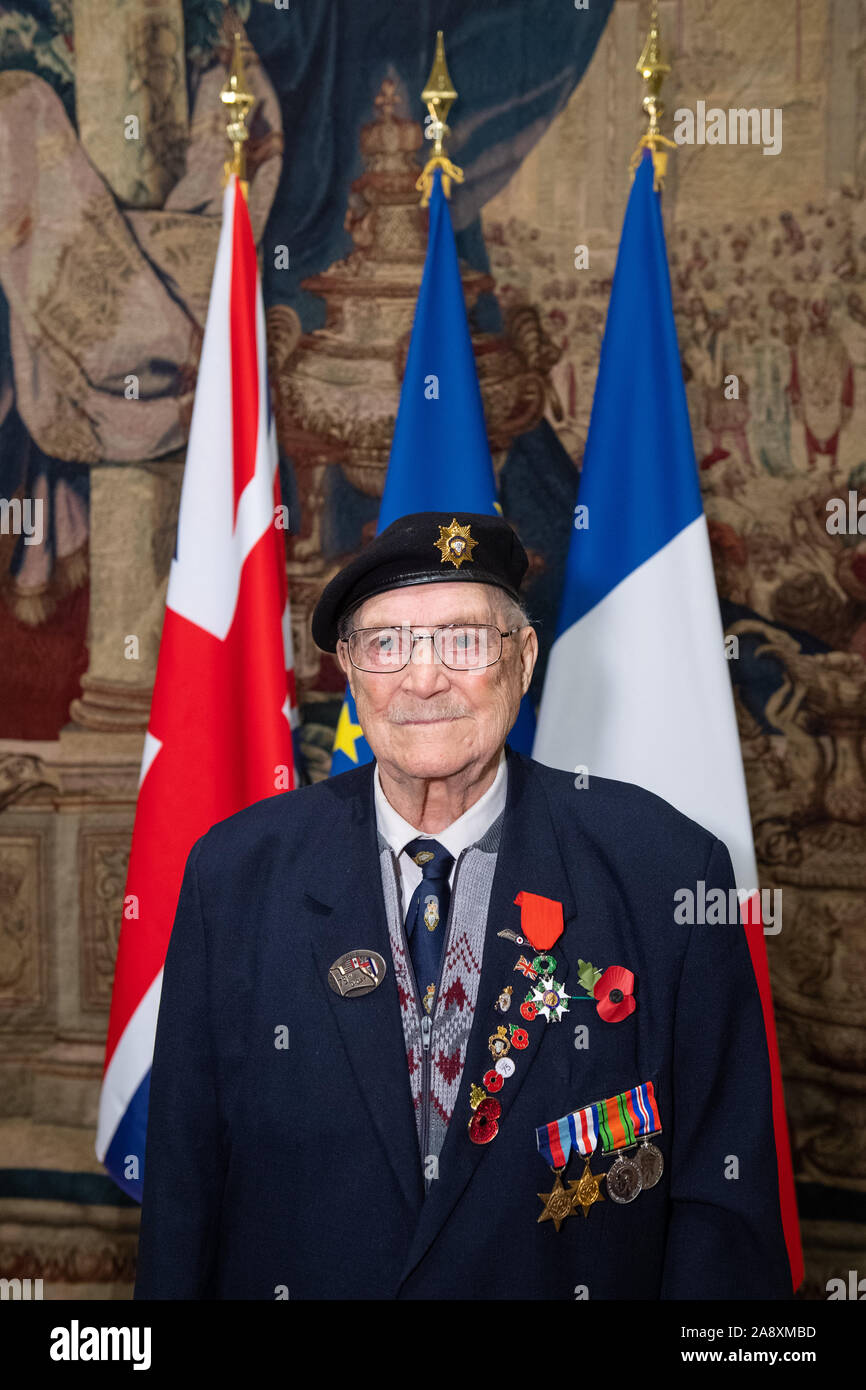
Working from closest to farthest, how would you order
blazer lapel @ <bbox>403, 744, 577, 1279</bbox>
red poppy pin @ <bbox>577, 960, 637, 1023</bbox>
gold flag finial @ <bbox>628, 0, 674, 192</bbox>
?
blazer lapel @ <bbox>403, 744, 577, 1279</bbox>, red poppy pin @ <bbox>577, 960, 637, 1023</bbox>, gold flag finial @ <bbox>628, 0, 674, 192</bbox>

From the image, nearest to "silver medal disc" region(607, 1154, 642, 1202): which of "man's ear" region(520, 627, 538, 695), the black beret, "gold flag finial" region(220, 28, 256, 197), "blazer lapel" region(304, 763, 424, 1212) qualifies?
"blazer lapel" region(304, 763, 424, 1212)

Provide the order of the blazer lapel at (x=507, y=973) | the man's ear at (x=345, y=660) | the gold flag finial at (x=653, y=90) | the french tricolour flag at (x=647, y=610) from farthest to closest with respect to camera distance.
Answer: the gold flag finial at (x=653, y=90), the french tricolour flag at (x=647, y=610), the man's ear at (x=345, y=660), the blazer lapel at (x=507, y=973)

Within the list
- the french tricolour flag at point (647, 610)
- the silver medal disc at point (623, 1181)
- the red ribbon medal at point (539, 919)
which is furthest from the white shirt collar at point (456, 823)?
the french tricolour flag at point (647, 610)

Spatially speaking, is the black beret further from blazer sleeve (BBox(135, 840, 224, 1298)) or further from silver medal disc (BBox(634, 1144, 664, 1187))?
silver medal disc (BBox(634, 1144, 664, 1187))

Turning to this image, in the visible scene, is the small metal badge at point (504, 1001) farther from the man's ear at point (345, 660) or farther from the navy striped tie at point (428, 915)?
the man's ear at point (345, 660)

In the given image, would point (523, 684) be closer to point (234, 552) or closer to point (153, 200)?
point (234, 552)

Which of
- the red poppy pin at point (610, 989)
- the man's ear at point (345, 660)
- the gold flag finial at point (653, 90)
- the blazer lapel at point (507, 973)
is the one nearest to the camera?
the blazer lapel at point (507, 973)

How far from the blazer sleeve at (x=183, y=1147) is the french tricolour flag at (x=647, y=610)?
132cm

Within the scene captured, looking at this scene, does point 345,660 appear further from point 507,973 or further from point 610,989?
point 610,989

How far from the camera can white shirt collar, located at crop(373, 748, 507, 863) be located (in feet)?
6.50

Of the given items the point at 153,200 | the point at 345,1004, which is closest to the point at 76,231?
the point at 153,200

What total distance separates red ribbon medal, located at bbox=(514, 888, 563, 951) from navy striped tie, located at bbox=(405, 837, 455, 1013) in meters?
0.13

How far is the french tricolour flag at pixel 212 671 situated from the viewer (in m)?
3.08

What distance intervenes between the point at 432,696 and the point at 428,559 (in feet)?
0.74
